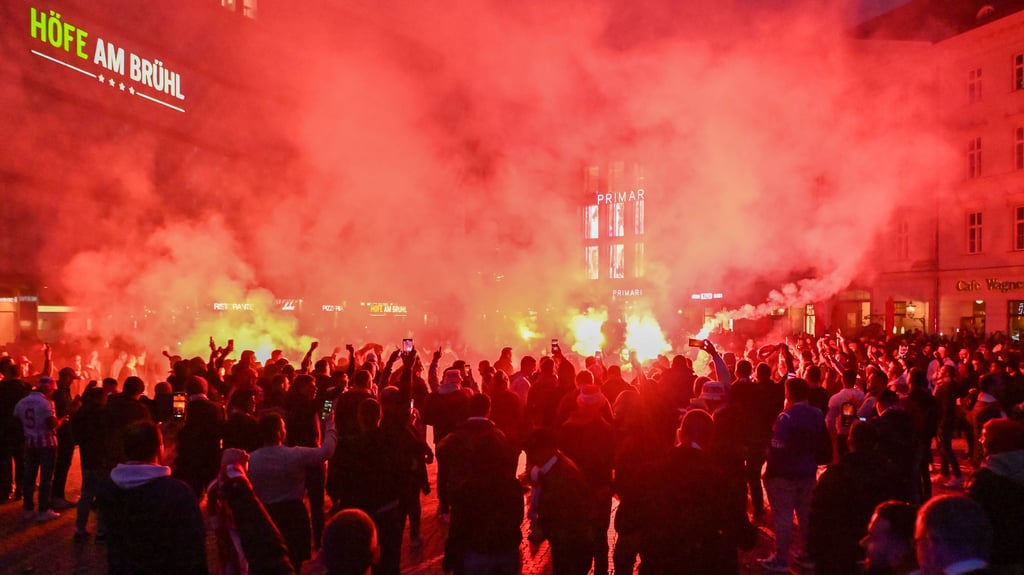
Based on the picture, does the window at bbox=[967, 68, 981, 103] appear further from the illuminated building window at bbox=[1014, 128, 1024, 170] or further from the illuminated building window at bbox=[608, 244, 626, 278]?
the illuminated building window at bbox=[608, 244, 626, 278]

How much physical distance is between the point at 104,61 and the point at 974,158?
32014 mm

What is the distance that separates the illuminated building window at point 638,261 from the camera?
143 feet

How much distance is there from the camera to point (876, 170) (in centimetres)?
2491

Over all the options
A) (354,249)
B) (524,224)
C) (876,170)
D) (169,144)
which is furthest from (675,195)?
(169,144)

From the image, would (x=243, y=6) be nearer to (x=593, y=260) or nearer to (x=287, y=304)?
(x=287, y=304)

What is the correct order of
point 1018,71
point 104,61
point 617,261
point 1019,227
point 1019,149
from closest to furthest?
1. point 1018,71
2. point 1019,149
3. point 1019,227
4. point 104,61
5. point 617,261

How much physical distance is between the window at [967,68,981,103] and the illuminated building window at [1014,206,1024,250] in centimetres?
394

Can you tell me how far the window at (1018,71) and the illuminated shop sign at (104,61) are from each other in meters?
32.0

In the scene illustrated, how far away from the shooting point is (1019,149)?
24172 millimetres

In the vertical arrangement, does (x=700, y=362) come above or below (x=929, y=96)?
below

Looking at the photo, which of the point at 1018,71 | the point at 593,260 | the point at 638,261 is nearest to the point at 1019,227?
the point at 1018,71

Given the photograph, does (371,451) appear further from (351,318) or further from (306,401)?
(351,318)

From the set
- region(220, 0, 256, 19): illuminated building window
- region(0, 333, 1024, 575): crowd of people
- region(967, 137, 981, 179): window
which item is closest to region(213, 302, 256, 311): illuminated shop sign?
region(0, 333, 1024, 575): crowd of people

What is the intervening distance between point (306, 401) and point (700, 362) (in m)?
15.4
